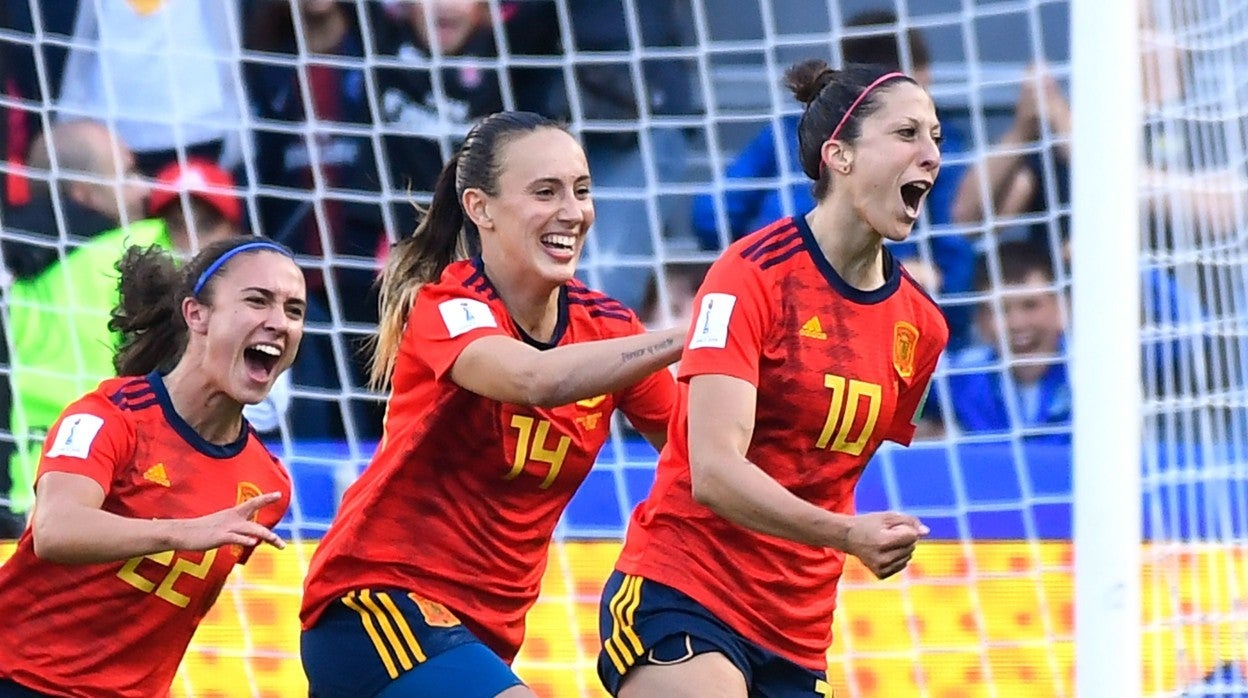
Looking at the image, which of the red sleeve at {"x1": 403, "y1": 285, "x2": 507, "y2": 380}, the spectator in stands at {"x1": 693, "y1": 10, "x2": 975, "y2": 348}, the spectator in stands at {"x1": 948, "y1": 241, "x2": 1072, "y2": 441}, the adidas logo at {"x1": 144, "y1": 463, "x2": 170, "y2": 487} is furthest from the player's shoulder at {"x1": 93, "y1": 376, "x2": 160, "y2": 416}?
the spectator in stands at {"x1": 948, "y1": 241, "x2": 1072, "y2": 441}

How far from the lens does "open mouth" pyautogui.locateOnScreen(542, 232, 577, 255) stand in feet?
12.5

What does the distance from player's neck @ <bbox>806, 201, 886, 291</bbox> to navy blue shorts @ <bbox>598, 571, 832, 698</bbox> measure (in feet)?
2.17

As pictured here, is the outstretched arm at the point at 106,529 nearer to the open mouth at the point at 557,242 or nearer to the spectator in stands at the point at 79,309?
the open mouth at the point at 557,242

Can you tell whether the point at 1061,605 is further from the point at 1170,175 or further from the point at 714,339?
the point at 714,339

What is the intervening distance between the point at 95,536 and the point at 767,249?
133 centimetres

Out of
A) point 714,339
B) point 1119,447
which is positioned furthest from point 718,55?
point 1119,447

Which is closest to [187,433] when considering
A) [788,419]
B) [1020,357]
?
[788,419]

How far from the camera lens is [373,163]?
5836mm

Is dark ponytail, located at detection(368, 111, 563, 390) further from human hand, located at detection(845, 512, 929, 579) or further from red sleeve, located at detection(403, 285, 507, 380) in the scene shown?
human hand, located at detection(845, 512, 929, 579)

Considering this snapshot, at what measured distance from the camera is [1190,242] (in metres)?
4.07

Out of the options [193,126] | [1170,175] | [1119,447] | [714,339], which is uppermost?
[193,126]

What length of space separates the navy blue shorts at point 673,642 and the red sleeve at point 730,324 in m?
0.44

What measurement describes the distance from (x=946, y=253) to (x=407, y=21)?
1656 millimetres

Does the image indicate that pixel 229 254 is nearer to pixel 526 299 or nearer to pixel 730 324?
pixel 526 299
